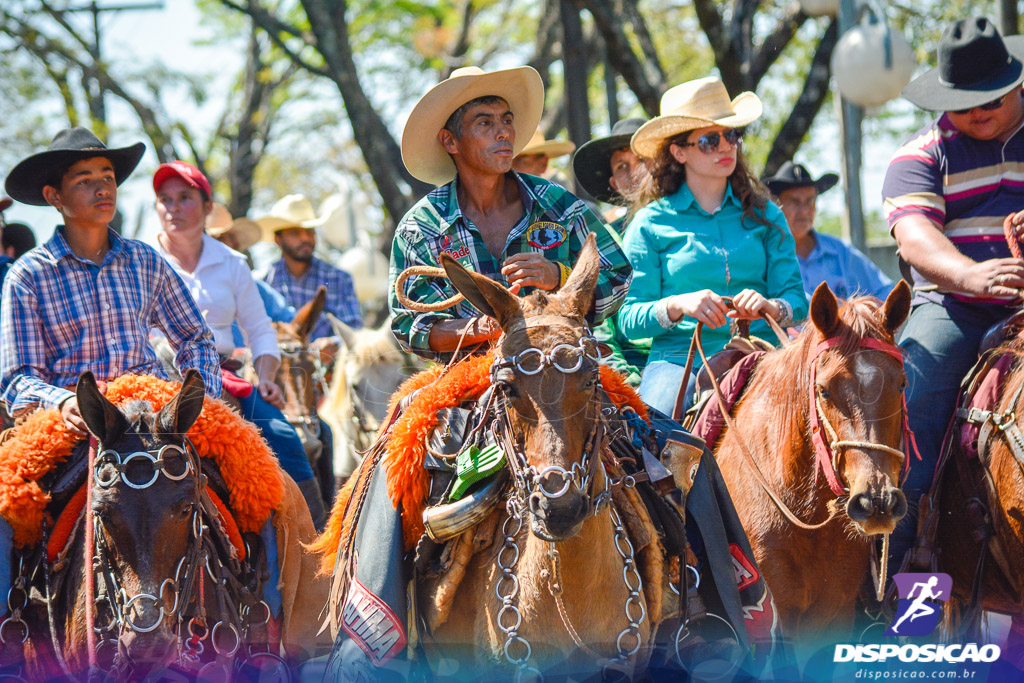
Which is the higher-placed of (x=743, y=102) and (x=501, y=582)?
(x=743, y=102)

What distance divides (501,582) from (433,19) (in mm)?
18409

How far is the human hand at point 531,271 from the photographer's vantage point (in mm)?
3898

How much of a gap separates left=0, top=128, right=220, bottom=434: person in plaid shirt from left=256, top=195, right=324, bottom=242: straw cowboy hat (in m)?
6.06

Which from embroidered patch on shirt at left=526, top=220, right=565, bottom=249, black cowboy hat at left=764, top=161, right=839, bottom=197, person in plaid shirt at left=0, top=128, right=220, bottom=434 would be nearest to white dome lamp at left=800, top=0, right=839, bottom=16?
black cowboy hat at left=764, top=161, right=839, bottom=197

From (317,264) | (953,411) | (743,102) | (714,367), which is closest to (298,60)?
(317,264)

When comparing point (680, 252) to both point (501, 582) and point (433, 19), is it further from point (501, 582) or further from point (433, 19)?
point (433, 19)

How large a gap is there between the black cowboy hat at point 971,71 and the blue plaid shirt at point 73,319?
12.9ft


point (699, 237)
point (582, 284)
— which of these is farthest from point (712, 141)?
point (582, 284)

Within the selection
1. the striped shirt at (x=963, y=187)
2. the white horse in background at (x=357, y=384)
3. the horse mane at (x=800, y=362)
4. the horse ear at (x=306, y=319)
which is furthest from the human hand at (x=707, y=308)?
the horse ear at (x=306, y=319)

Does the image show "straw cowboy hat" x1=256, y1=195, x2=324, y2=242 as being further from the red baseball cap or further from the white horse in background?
the red baseball cap

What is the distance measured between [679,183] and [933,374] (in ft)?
6.00

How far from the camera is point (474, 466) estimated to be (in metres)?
3.67

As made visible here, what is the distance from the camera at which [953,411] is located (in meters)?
5.12

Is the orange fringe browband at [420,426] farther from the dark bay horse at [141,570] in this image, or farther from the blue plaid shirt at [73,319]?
the blue plaid shirt at [73,319]
